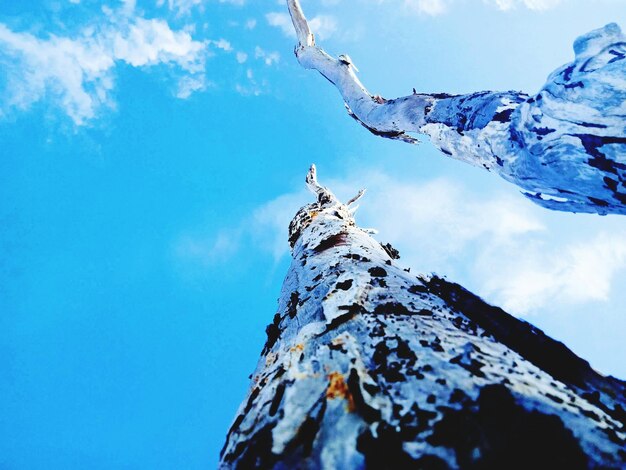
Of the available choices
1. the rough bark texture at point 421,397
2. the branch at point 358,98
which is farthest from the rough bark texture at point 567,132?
the branch at point 358,98

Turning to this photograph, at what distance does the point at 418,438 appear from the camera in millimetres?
885

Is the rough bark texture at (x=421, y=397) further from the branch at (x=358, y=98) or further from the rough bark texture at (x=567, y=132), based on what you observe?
the branch at (x=358, y=98)

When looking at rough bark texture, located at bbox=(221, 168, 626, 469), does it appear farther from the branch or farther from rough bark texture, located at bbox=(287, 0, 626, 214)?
the branch

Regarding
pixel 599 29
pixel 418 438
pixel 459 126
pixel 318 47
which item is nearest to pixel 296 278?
pixel 459 126

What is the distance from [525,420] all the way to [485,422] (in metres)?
0.09

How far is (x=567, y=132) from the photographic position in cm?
142

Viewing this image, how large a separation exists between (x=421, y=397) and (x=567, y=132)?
1.14m

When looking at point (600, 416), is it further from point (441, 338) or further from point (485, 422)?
point (441, 338)

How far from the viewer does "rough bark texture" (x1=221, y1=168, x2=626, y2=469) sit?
33.1 inches

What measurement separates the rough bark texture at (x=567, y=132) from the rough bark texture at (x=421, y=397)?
603mm

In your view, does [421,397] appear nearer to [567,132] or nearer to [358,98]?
[567,132]

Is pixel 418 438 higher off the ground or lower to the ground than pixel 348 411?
lower

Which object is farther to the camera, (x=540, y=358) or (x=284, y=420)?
(x=540, y=358)

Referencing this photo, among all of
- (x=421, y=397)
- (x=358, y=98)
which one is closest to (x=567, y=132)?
(x=421, y=397)
